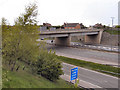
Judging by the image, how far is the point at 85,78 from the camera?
17.7 metres

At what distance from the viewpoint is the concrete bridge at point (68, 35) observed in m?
43.1

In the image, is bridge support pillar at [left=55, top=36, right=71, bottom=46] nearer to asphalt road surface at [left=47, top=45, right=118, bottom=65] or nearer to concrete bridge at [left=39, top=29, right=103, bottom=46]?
concrete bridge at [left=39, top=29, right=103, bottom=46]

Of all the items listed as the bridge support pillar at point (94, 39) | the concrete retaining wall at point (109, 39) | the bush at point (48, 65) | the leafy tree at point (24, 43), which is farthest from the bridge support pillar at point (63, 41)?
the leafy tree at point (24, 43)

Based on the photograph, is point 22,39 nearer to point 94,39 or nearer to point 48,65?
point 48,65

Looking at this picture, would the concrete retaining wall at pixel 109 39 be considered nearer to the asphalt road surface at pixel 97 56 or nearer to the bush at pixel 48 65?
the asphalt road surface at pixel 97 56

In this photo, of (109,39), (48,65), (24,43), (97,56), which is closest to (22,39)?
(24,43)

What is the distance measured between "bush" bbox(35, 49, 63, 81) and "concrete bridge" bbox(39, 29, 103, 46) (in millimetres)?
25857

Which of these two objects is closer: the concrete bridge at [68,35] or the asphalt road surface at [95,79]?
the asphalt road surface at [95,79]

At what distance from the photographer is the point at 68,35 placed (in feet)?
166

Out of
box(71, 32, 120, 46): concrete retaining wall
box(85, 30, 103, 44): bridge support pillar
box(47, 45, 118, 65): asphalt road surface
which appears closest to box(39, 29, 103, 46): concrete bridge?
box(85, 30, 103, 44): bridge support pillar

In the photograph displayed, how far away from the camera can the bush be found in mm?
12539

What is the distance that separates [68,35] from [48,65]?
38.5m

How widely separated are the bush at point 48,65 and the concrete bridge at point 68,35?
84.8 ft

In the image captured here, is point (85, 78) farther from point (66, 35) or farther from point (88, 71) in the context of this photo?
point (66, 35)
